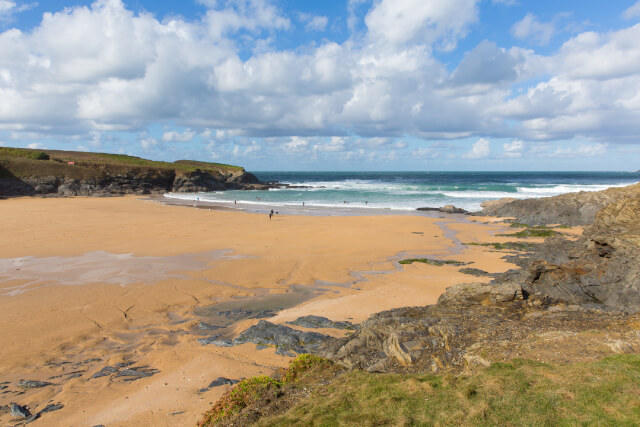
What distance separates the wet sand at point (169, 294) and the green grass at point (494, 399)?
2.56 meters

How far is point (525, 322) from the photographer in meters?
8.51

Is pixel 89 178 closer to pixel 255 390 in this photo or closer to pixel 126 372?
pixel 126 372

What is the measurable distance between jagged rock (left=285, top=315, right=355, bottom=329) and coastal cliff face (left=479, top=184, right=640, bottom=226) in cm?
2716

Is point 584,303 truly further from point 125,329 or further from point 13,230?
point 13,230

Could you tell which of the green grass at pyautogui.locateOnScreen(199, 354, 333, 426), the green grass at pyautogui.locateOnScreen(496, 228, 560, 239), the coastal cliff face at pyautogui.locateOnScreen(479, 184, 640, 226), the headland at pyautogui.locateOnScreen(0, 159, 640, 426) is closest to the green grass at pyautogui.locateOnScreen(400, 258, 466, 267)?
the headland at pyautogui.locateOnScreen(0, 159, 640, 426)

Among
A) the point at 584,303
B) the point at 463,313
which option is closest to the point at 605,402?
the point at 463,313

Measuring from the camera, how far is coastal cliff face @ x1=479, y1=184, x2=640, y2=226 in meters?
29.1

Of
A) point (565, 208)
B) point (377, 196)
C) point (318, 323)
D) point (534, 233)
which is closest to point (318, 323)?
point (318, 323)

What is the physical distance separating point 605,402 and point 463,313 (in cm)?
442

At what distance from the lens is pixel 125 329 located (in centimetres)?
1065

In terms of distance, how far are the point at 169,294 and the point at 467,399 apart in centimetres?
1114

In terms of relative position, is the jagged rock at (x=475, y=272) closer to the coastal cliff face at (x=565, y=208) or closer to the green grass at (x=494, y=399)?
the green grass at (x=494, y=399)

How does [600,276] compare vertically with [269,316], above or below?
above

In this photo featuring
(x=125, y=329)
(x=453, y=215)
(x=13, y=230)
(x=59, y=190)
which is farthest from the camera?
(x=59, y=190)
